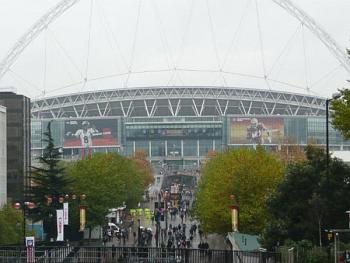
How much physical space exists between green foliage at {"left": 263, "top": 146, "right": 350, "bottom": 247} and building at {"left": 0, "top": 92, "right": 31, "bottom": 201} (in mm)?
40859

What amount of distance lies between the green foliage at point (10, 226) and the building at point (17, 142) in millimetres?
20582

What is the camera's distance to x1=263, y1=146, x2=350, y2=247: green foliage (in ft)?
126

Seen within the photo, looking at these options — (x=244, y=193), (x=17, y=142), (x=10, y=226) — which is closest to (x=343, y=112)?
(x=244, y=193)

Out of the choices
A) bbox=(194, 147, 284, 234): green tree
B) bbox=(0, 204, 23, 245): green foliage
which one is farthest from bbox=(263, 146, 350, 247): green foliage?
bbox=(0, 204, 23, 245): green foliage

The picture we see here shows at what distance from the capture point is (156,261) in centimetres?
3475

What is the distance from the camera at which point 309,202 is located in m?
38.4

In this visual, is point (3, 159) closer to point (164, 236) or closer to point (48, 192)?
point (48, 192)

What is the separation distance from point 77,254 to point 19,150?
165 feet

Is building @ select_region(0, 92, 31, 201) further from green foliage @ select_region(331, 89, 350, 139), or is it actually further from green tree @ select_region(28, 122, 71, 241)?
green foliage @ select_region(331, 89, 350, 139)

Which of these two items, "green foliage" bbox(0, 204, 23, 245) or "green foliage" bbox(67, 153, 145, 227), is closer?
"green foliage" bbox(0, 204, 23, 245)

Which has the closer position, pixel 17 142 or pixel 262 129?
pixel 17 142

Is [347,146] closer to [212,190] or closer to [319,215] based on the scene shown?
[212,190]

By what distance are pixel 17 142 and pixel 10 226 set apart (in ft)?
104

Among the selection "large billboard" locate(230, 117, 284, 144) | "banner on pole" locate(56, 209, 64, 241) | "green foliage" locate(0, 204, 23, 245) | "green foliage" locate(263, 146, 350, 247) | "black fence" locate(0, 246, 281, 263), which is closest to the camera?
"black fence" locate(0, 246, 281, 263)
